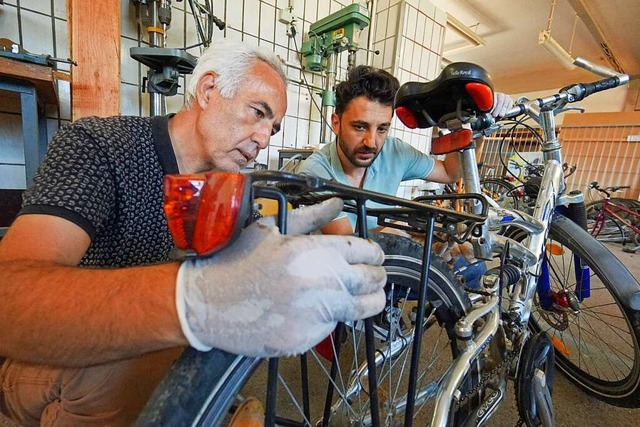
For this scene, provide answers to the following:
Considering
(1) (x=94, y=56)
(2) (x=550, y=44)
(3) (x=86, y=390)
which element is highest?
(2) (x=550, y=44)

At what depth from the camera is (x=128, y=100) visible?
→ 1394mm

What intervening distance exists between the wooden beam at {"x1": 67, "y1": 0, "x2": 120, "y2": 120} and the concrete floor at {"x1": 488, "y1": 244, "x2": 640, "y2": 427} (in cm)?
160

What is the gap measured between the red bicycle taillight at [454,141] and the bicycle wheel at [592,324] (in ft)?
1.68

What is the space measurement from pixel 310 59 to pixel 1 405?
183 cm

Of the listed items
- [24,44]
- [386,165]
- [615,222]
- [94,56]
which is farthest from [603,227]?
[24,44]

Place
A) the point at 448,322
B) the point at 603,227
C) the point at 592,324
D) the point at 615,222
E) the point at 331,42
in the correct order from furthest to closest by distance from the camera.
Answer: the point at 603,227, the point at 615,222, the point at 331,42, the point at 592,324, the point at 448,322

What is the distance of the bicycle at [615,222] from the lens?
125 inches

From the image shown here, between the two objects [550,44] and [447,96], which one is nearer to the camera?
[447,96]

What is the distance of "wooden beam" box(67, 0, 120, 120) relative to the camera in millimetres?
959

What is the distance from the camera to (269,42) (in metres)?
1.74

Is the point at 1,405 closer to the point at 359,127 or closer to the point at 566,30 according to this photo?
the point at 359,127

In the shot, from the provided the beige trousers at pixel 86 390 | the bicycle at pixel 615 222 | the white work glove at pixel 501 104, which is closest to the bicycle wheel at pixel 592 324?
the white work glove at pixel 501 104

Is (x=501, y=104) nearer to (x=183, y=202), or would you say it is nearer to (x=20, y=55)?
(x=183, y=202)

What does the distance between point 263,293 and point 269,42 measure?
1846 mm
